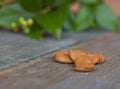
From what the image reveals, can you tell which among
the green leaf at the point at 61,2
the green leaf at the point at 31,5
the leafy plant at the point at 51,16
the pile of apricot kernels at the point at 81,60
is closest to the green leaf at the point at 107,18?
the leafy plant at the point at 51,16

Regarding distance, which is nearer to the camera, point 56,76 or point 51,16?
point 56,76

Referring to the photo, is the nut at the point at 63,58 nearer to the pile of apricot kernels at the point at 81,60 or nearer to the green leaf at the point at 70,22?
the pile of apricot kernels at the point at 81,60

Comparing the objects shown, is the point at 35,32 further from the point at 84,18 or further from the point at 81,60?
the point at 81,60

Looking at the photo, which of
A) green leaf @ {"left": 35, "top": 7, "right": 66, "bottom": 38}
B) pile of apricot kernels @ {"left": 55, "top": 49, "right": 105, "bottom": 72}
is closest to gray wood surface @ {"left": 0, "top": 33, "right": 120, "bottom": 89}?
pile of apricot kernels @ {"left": 55, "top": 49, "right": 105, "bottom": 72}

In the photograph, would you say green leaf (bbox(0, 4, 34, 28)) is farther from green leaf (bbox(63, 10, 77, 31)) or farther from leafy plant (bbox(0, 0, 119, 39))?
green leaf (bbox(63, 10, 77, 31))

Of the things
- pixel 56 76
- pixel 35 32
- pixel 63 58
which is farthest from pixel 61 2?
pixel 56 76
